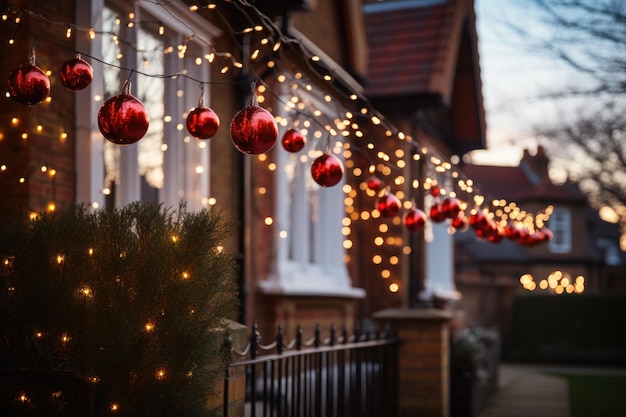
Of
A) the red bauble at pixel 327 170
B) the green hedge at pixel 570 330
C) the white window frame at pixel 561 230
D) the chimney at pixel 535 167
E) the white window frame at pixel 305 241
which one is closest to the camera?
the red bauble at pixel 327 170

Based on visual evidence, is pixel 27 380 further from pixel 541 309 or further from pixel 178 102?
pixel 541 309

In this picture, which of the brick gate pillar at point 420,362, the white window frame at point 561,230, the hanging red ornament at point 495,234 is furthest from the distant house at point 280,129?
the white window frame at point 561,230

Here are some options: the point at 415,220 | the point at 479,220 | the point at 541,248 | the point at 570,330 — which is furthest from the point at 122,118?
the point at 541,248

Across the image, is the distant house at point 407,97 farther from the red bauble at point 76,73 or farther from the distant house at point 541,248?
the distant house at point 541,248

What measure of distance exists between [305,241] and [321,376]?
4.27 metres

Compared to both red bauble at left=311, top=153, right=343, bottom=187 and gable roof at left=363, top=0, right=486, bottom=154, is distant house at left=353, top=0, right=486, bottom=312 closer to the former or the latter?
gable roof at left=363, top=0, right=486, bottom=154

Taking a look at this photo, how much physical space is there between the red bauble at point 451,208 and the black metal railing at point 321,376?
4.10ft

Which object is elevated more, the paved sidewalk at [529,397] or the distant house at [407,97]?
the distant house at [407,97]

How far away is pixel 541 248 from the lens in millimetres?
38438

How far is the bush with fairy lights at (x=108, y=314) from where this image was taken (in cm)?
423

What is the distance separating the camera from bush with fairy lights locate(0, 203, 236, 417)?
4.23 m

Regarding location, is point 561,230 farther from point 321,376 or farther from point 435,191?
point 321,376

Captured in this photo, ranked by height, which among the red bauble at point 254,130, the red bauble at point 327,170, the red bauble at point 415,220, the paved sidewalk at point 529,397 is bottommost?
the paved sidewalk at point 529,397

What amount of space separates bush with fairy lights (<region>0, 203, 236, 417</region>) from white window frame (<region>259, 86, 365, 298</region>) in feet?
16.7
